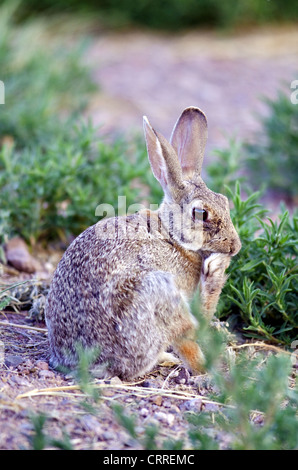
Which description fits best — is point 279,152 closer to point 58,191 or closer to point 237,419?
point 58,191

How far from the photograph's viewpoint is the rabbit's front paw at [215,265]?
4.70 metres

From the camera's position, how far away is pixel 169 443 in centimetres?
341

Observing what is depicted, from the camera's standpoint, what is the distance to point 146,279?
439 centimetres

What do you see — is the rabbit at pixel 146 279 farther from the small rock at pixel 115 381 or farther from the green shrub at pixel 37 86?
the green shrub at pixel 37 86

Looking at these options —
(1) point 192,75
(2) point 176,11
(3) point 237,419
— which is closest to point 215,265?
(3) point 237,419

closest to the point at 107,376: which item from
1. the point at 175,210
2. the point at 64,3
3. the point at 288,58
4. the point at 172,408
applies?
the point at 172,408

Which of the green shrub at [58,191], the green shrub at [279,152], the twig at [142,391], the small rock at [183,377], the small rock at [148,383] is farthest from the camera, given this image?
the green shrub at [279,152]

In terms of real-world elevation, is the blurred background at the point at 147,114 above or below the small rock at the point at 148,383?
above

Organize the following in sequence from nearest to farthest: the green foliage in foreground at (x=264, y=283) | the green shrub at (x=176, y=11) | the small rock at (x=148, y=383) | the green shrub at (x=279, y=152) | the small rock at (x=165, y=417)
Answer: the small rock at (x=165, y=417)
the small rock at (x=148, y=383)
the green foliage in foreground at (x=264, y=283)
the green shrub at (x=279, y=152)
the green shrub at (x=176, y=11)

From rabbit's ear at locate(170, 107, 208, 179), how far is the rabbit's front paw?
78 cm

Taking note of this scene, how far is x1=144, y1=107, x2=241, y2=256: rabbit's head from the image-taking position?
15.6 ft

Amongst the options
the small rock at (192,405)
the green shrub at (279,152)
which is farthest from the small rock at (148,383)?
the green shrub at (279,152)

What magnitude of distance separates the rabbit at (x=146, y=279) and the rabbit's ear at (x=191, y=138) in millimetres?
211

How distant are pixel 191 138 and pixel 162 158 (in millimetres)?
488
